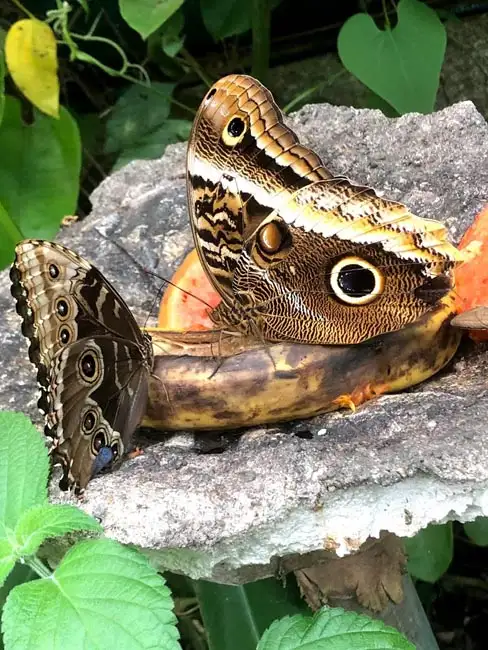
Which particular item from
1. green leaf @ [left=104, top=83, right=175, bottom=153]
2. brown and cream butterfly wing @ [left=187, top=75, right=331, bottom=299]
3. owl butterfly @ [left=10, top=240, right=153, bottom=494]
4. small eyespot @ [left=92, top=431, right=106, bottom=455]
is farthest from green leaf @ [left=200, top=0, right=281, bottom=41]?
small eyespot @ [left=92, top=431, right=106, bottom=455]

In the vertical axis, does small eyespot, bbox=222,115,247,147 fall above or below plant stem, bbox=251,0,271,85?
below

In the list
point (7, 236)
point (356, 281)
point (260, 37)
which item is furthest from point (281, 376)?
point (260, 37)

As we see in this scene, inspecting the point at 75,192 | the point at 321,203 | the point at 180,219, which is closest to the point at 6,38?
the point at 75,192

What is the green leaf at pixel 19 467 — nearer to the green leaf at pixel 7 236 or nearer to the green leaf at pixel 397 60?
the green leaf at pixel 7 236

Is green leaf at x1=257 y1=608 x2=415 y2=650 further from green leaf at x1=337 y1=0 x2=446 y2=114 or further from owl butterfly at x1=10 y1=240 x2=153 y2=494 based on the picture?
green leaf at x1=337 y1=0 x2=446 y2=114

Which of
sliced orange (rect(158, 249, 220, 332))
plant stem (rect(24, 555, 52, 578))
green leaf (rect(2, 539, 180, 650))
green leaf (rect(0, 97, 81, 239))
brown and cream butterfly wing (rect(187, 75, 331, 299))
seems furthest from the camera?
green leaf (rect(0, 97, 81, 239))

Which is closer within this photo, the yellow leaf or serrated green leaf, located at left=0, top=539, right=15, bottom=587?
serrated green leaf, located at left=0, top=539, right=15, bottom=587

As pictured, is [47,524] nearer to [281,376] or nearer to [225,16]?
[281,376]

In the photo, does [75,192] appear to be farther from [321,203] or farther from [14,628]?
[14,628]
